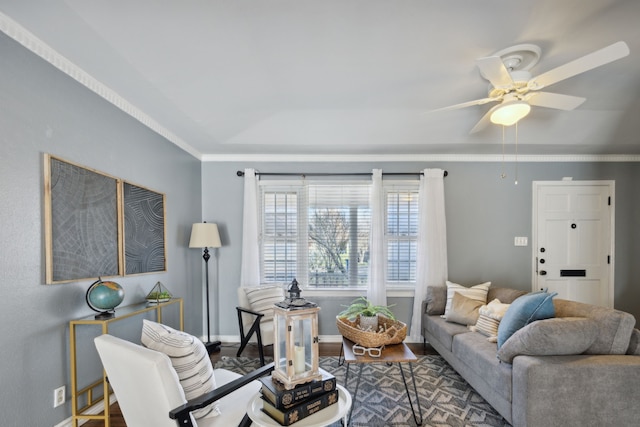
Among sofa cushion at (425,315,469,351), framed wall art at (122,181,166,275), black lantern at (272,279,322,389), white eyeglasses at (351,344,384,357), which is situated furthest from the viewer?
sofa cushion at (425,315,469,351)

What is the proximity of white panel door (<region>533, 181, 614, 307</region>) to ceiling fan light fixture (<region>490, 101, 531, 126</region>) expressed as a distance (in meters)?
2.32

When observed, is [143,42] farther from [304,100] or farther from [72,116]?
[304,100]

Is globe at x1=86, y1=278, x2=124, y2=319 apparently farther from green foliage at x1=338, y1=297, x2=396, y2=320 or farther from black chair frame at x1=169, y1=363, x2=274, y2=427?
green foliage at x1=338, y1=297, x2=396, y2=320

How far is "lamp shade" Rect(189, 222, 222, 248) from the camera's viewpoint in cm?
344

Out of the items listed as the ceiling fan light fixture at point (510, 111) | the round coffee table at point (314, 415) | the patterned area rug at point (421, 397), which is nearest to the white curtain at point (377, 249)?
the patterned area rug at point (421, 397)

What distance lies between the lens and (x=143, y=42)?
1.85 meters

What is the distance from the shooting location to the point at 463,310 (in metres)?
3.12

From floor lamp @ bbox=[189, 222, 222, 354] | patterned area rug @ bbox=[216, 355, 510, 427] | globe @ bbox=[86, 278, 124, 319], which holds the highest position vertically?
floor lamp @ bbox=[189, 222, 222, 354]

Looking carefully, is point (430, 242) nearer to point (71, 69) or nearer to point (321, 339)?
point (321, 339)

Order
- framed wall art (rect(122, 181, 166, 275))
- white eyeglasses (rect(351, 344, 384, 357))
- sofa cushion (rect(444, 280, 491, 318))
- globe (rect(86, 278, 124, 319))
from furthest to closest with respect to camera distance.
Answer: sofa cushion (rect(444, 280, 491, 318)) → framed wall art (rect(122, 181, 166, 275)) → white eyeglasses (rect(351, 344, 384, 357)) → globe (rect(86, 278, 124, 319))

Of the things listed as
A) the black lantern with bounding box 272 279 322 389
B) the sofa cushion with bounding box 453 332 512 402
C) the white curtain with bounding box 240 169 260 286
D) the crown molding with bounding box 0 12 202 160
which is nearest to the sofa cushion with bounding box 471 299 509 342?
the sofa cushion with bounding box 453 332 512 402

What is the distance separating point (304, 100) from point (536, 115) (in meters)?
2.48

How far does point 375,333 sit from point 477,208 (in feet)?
8.46

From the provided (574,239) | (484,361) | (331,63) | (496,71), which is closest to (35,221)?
(331,63)
